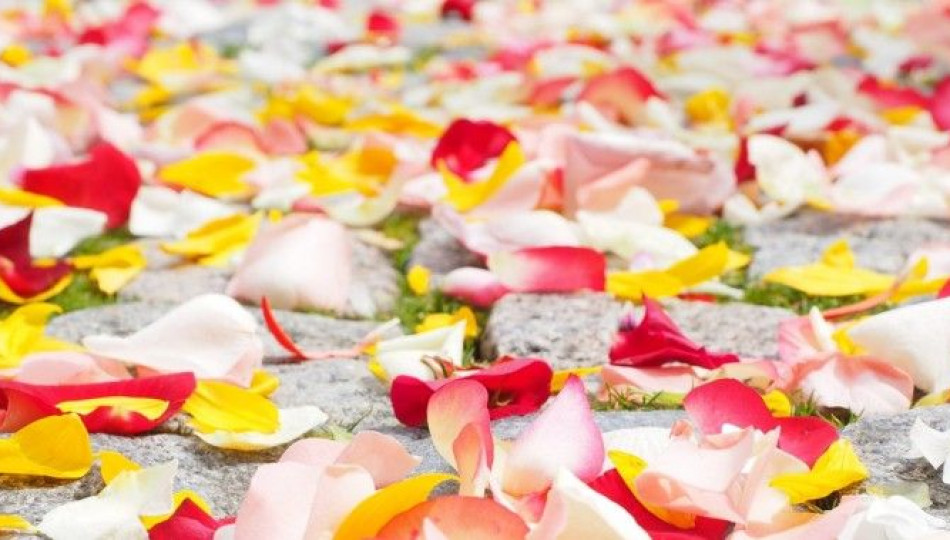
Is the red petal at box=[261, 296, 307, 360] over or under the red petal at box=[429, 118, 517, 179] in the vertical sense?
over

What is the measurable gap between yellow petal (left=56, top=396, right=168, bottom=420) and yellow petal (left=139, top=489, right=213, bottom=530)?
0.49 ft

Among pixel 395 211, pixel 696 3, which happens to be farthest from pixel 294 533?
pixel 696 3

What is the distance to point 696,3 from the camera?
201 inches

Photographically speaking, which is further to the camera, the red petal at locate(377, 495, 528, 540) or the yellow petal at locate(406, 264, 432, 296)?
the yellow petal at locate(406, 264, 432, 296)

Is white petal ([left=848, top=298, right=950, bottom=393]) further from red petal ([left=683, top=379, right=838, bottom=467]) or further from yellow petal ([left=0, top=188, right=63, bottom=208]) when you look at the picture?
yellow petal ([left=0, top=188, right=63, bottom=208])

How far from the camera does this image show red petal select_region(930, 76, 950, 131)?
3.04m

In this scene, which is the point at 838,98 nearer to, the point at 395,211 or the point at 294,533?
the point at 395,211

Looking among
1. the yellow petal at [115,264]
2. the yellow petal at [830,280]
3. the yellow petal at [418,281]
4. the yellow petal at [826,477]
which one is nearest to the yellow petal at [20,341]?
the yellow petal at [115,264]

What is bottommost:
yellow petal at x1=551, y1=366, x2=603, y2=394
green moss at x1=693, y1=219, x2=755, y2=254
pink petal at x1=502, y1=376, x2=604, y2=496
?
green moss at x1=693, y1=219, x2=755, y2=254

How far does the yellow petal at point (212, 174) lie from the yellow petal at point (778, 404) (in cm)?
129

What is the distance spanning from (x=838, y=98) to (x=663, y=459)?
2.13 meters

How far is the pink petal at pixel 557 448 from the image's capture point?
1.27 meters

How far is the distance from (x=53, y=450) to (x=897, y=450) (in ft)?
2.39

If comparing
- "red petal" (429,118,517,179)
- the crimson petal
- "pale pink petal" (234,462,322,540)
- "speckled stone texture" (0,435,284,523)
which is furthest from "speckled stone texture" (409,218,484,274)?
"pale pink petal" (234,462,322,540)
